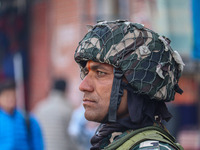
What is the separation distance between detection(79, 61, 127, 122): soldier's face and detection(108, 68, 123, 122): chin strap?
3cm

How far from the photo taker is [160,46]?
7.50ft

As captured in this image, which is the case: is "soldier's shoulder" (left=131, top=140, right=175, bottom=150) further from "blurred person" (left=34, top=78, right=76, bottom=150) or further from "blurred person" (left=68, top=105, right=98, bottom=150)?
"blurred person" (left=34, top=78, right=76, bottom=150)

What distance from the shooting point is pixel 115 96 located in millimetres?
2244

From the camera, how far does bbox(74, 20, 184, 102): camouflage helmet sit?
2.22 m

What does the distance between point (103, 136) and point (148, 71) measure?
0.46 m

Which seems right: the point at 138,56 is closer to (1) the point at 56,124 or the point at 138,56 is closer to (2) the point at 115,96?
(2) the point at 115,96

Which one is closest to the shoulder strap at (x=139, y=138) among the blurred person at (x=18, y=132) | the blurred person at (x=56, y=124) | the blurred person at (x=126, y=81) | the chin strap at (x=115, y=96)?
the blurred person at (x=126, y=81)

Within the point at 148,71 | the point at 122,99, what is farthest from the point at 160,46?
the point at 122,99

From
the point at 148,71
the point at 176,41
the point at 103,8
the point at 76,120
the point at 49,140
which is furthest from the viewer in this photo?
the point at 103,8

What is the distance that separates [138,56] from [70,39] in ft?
21.7

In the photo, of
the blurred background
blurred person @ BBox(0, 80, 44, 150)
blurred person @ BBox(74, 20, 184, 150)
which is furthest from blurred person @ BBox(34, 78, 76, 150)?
blurred person @ BBox(74, 20, 184, 150)

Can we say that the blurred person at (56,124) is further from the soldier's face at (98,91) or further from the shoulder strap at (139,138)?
the shoulder strap at (139,138)

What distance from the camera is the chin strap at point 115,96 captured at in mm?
2236

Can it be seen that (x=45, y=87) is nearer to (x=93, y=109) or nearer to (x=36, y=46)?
(x=36, y=46)
